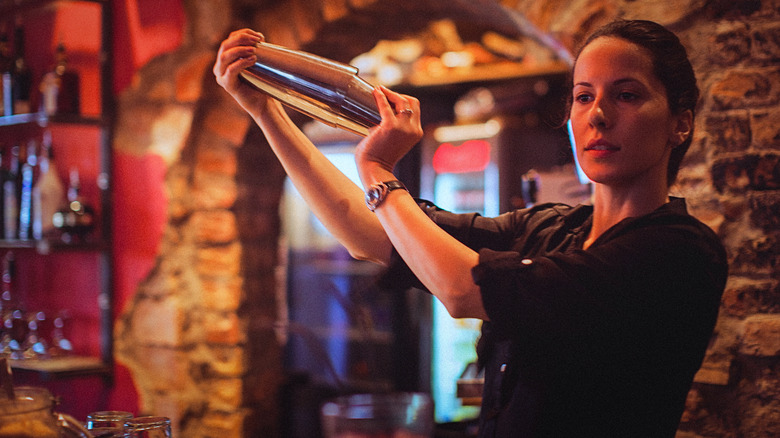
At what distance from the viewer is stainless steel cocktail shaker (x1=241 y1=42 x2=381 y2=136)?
953 mm

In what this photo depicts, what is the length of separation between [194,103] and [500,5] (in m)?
1.21

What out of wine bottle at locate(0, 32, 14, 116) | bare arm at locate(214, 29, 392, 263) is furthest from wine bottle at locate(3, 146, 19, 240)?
bare arm at locate(214, 29, 392, 263)

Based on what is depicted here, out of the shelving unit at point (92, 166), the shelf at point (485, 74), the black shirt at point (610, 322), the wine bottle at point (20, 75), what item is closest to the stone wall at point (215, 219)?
the shelving unit at point (92, 166)

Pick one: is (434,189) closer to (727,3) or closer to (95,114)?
(95,114)

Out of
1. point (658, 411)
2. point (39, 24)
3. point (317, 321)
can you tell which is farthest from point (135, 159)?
point (317, 321)

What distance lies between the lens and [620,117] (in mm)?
864

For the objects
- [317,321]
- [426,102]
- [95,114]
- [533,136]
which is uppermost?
[426,102]

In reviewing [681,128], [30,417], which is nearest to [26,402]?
[30,417]

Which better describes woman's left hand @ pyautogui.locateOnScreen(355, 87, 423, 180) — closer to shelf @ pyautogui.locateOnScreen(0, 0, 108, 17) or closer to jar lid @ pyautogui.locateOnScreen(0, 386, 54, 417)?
jar lid @ pyautogui.locateOnScreen(0, 386, 54, 417)

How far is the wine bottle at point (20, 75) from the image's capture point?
8.73 ft

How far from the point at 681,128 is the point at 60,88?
234 cm

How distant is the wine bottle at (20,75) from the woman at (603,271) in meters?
2.28

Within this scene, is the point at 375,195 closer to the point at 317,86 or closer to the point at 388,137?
the point at 388,137

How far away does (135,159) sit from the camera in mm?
2602
